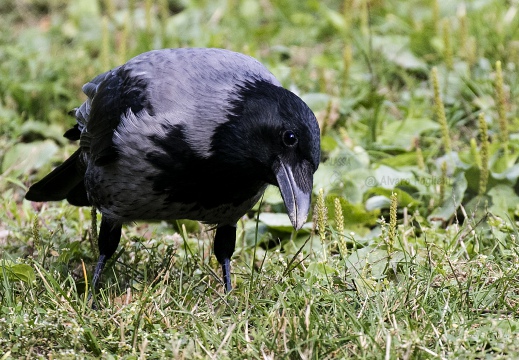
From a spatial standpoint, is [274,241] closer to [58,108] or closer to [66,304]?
[66,304]

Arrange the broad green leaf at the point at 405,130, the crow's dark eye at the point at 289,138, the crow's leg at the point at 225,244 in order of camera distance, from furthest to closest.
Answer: the broad green leaf at the point at 405,130, the crow's leg at the point at 225,244, the crow's dark eye at the point at 289,138

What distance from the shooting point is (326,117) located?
564 cm

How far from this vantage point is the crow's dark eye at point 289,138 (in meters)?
3.68

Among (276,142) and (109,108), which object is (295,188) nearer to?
(276,142)

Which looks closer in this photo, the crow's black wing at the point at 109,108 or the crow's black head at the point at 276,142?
the crow's black head at the point at 276,142

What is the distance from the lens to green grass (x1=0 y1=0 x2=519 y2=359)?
3.44 metres

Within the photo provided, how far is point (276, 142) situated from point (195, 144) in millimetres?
383

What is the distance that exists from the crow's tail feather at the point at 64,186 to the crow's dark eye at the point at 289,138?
1.63 m

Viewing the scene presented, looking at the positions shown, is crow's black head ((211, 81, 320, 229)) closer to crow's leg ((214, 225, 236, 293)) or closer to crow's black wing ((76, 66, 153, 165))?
crow's black wing ((76, 66, 153, 165))

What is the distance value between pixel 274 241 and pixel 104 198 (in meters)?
1.07

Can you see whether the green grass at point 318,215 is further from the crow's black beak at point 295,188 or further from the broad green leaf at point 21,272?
the crow's black beak at point 295,188

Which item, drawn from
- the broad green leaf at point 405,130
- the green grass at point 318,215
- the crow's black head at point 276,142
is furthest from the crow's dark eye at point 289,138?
the broad green leaf at point 405,130

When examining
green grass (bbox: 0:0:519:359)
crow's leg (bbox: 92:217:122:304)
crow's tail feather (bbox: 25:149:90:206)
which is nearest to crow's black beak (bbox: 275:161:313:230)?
green grass (bbox: 0:0:519:359)

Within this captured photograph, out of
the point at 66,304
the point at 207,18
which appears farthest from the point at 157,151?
the point at 207,18
